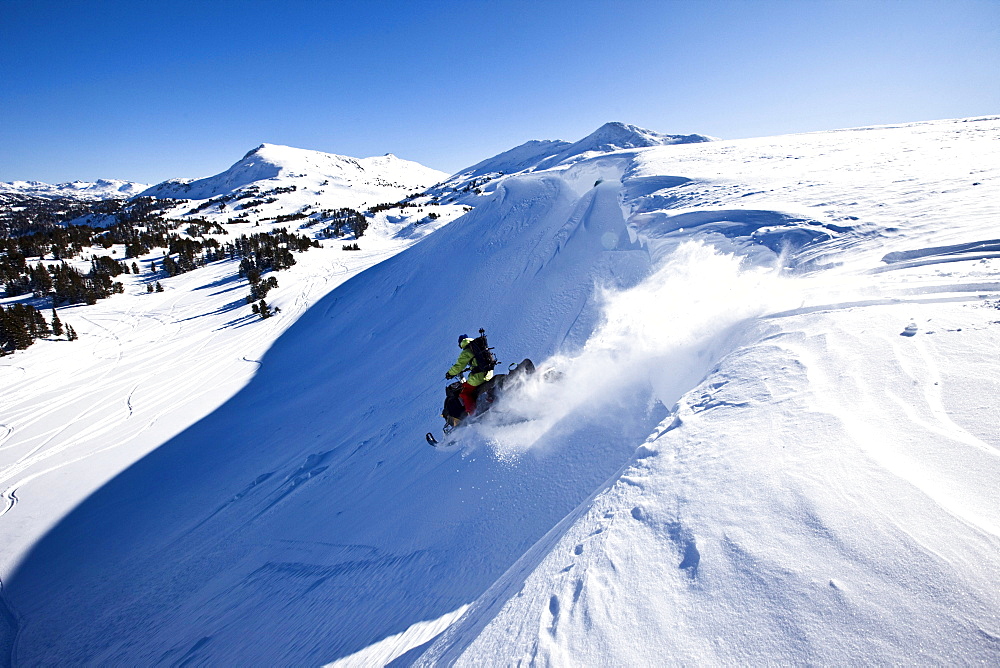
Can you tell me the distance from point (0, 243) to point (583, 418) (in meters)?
51.6

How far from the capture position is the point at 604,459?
425cm

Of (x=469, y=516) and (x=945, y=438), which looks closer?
(x=945, y=438)

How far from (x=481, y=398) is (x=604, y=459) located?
255 centimetres

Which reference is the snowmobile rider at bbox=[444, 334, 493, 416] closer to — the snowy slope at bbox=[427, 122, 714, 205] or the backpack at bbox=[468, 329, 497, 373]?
the backpack at bbox=[468, 329, 497, 373]

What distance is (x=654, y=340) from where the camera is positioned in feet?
18.0

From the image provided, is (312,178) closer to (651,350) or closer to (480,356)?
(480,356)

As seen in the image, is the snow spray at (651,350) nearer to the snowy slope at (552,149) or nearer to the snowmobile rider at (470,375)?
the snowmobile rider at (470,375)

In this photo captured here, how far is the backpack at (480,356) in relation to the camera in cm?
613

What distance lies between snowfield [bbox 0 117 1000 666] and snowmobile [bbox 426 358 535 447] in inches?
10.1

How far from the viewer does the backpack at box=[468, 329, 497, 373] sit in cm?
613

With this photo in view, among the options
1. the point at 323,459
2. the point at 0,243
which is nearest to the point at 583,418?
the point at 323,459

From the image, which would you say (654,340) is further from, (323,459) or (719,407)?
(323,459)

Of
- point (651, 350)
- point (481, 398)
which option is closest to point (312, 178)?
point (481, 398)

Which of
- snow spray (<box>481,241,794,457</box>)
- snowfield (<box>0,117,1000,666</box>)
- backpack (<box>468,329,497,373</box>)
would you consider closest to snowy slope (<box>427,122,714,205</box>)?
snowfield (<box>0,117,1000,666</box>)
